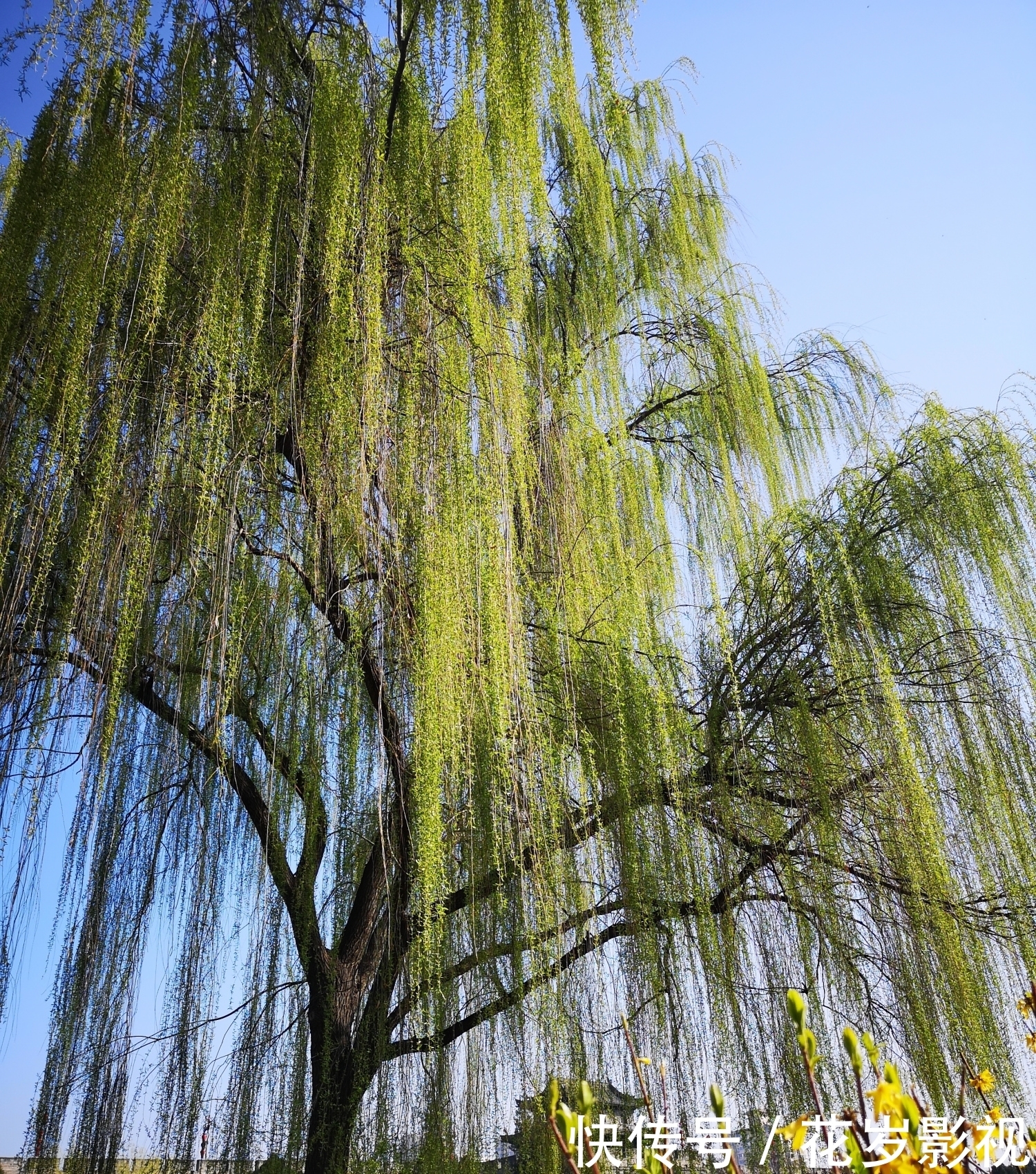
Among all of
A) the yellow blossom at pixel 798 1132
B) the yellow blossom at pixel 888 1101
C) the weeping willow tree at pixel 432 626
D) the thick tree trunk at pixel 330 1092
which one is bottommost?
the yellow blossom at pixel 798 1132

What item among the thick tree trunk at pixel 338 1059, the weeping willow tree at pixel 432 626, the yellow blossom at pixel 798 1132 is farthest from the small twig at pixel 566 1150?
the thick tree trunk at pixel 338 1059

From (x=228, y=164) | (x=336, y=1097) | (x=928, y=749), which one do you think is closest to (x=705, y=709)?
(x=928, y=749)

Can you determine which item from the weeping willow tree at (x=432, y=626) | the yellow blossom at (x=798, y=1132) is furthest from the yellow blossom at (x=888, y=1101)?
the weeping willow tree at (x=432, y=626)

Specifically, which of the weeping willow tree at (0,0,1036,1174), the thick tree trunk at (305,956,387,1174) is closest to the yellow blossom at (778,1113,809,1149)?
the weeping willow tree at (0,0,1036,1174)

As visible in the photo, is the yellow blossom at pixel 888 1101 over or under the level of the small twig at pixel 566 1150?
over

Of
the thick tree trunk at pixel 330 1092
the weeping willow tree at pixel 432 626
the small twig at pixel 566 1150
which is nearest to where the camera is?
the small twig at pixel 566 1150

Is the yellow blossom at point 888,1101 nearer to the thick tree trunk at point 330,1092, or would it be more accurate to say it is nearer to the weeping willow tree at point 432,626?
the weeping willow tree at point 432,626

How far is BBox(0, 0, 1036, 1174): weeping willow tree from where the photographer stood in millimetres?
2215

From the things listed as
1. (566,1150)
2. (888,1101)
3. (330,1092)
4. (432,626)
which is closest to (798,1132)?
(888,1101)

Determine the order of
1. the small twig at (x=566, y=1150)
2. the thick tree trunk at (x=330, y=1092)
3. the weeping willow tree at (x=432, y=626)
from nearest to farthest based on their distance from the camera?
the small twig at (x=566, y=1150), the weeping willow tree at (x=432, y=626), the thick tree trunk at (x=330, y=1092)

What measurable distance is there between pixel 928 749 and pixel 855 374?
5.63ft

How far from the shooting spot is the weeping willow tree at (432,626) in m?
2.21

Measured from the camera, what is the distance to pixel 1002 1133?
28.5 inches

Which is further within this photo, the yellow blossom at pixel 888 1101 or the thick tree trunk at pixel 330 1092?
the thick tree trunk at pixel 330 1092
